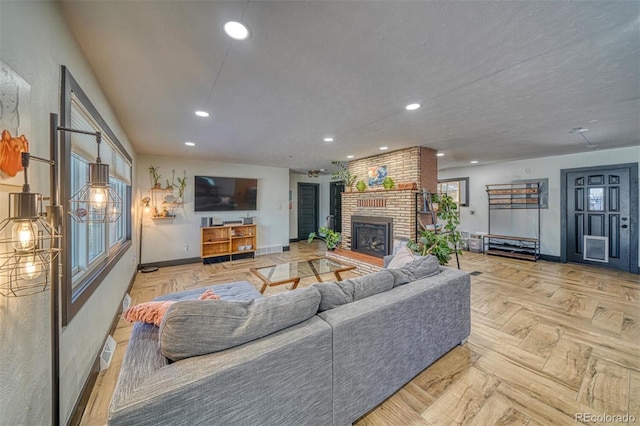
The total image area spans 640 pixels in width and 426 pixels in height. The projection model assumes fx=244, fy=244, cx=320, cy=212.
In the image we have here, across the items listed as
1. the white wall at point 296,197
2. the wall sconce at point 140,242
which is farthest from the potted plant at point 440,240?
the wall sconce at point 140,242

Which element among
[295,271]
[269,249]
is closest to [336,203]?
[269,249]

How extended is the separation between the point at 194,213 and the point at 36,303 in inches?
186

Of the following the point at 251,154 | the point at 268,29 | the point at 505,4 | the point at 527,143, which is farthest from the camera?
the point at 251,154

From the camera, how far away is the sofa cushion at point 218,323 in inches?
42.8

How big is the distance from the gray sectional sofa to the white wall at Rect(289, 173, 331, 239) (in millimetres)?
6356

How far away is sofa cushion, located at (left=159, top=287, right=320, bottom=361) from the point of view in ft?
3.56

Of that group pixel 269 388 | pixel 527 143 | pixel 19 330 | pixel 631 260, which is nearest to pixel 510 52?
pixel 269 388

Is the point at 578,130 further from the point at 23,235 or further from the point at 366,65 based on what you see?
the point at 23,235

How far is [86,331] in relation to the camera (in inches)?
71.1

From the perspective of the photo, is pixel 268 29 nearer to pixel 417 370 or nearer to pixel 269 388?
pixel 269 388

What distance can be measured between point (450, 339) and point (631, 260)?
17.5ft

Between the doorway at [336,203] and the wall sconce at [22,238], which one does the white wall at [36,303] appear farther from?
the doorway at [336,203]

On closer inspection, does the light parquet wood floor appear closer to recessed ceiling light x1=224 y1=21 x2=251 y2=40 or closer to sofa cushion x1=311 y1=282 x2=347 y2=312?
sofa cushion x1=311 y1=282 x2=347 y2=312

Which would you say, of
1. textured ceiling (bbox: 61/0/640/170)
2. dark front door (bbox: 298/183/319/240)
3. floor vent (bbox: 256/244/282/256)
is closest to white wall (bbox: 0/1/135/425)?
textured ceiling (bbox: 61/0/640/170)
